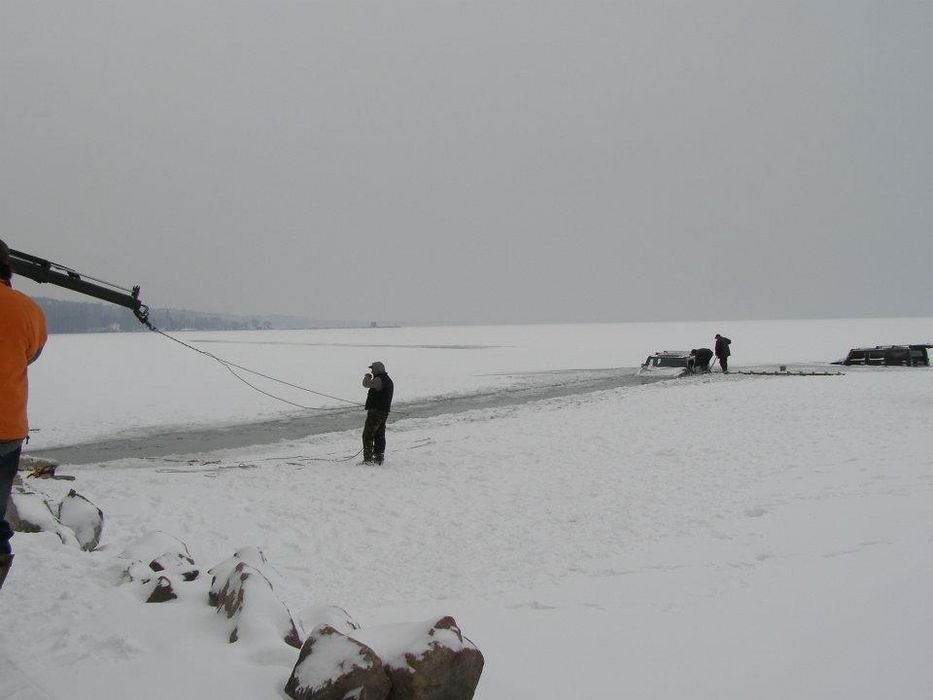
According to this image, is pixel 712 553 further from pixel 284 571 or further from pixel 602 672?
pixel 284 571

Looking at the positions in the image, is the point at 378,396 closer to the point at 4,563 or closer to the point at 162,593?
the point at 162,593

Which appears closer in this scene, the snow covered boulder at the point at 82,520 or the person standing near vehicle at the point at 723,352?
the snow covered boulder at the point at 82,520

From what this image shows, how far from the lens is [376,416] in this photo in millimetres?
11852

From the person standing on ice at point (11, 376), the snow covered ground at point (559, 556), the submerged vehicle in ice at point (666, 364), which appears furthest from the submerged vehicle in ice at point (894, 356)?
the person standing on ice at point (11, 376)

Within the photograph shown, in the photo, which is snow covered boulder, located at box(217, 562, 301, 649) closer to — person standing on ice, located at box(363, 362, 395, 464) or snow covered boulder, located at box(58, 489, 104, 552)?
snow covered boulder, located at box(58, 489, 104, 552)

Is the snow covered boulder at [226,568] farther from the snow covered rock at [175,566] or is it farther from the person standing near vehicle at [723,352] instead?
the person standing near vehicle at [723,352]

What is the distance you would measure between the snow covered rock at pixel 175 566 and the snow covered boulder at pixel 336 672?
1.88 meters

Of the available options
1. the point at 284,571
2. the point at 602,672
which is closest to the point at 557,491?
the point at 284,571

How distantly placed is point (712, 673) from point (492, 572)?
2627 millimetres

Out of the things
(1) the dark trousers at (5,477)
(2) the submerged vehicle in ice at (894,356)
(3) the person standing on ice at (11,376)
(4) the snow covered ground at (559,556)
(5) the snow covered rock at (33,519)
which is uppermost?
(2) the submerged vehicle in ice at (894,356)

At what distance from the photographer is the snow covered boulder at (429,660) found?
3.38 meters

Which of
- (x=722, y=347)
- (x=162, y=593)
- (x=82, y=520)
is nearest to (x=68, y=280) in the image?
(x=82, y=520)

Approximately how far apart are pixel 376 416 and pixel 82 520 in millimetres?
5997

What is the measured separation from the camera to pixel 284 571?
6.57 metres
